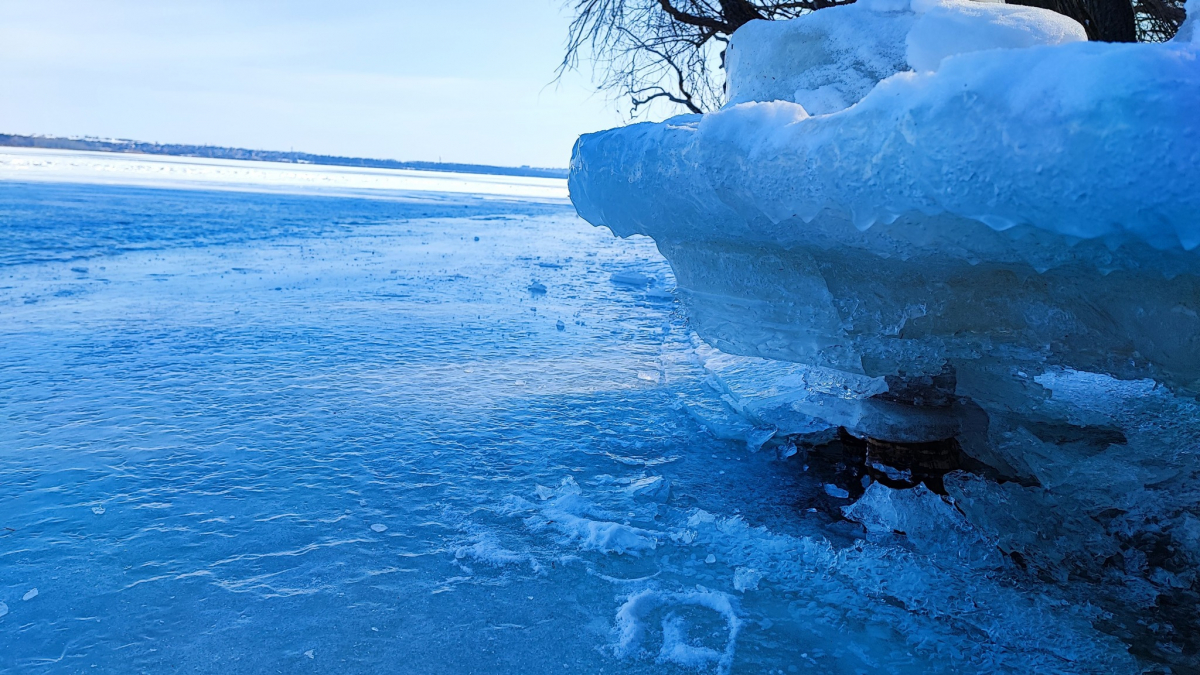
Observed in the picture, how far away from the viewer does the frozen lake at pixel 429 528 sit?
190 centimetres

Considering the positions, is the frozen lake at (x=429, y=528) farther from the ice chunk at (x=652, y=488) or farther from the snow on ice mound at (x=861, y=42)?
the snow on ice mound at (x=861, y=42)

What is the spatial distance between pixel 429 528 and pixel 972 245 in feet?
5.96

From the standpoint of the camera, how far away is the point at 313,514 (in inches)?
102

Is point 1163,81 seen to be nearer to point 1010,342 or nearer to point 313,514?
point 1010,342

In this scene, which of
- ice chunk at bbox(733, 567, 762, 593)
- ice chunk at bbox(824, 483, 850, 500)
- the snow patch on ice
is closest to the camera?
the snow patch on ice

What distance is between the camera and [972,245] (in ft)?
5.66

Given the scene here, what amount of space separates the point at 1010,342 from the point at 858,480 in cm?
111

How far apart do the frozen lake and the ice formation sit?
18.5 inches

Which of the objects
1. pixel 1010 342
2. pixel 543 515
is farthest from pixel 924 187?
pixel 543 515

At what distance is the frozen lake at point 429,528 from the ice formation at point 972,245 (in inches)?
18.5

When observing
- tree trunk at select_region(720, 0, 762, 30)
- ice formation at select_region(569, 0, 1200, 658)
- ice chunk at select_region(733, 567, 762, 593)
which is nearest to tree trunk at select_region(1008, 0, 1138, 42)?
ice formation at select_region(569, 0, 1200, 658)

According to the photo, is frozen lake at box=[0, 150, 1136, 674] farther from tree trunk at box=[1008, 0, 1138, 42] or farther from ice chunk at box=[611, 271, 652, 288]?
ice chunk at box=[611, 271, 652, 288]

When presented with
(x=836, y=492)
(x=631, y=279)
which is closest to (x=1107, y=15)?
(x=836, y=492)

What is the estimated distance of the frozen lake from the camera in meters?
1.90
